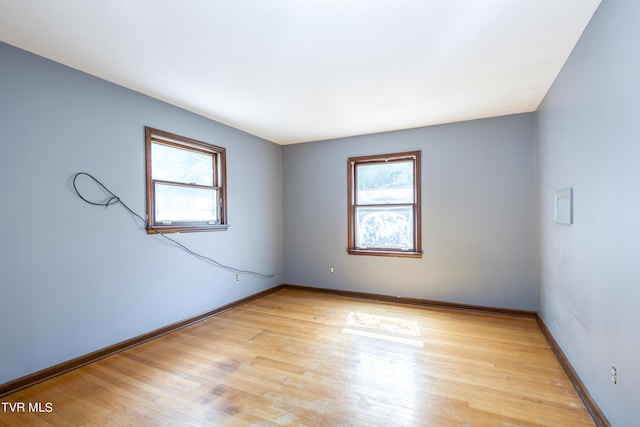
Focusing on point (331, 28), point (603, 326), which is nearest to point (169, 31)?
point (331, 28)

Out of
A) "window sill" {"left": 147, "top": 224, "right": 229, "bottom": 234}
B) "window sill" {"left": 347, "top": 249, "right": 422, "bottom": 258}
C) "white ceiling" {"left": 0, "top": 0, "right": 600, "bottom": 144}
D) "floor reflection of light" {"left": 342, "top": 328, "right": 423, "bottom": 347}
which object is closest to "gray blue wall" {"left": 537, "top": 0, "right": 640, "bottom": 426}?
"white ceiling" {"left": 0, "top": 0, "right": 600, "bottom": 144}

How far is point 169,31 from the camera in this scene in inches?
73.7

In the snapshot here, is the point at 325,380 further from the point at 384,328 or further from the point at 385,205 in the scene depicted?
the point at 385,205

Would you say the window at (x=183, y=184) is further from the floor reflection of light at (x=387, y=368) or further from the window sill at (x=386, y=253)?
the floor reflection of light at (x=387, y=368)

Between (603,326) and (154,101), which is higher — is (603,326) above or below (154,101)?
below

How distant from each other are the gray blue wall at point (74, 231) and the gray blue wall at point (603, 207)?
3.66 meters

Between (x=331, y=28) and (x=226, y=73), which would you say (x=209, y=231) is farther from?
(x=331, y=28)

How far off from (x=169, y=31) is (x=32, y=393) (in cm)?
275

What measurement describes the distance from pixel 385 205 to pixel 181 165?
2860 millimetres

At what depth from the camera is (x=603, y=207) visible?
163 centimetres

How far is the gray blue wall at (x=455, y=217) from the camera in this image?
3.48m

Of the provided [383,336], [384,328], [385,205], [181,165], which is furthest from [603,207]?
[181,165]

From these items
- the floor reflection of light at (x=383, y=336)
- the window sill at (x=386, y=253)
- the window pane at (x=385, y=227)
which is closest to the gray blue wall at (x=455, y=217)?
the window sill at (x=386, y=253)

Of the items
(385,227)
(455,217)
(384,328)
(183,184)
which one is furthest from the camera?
(385,227)
